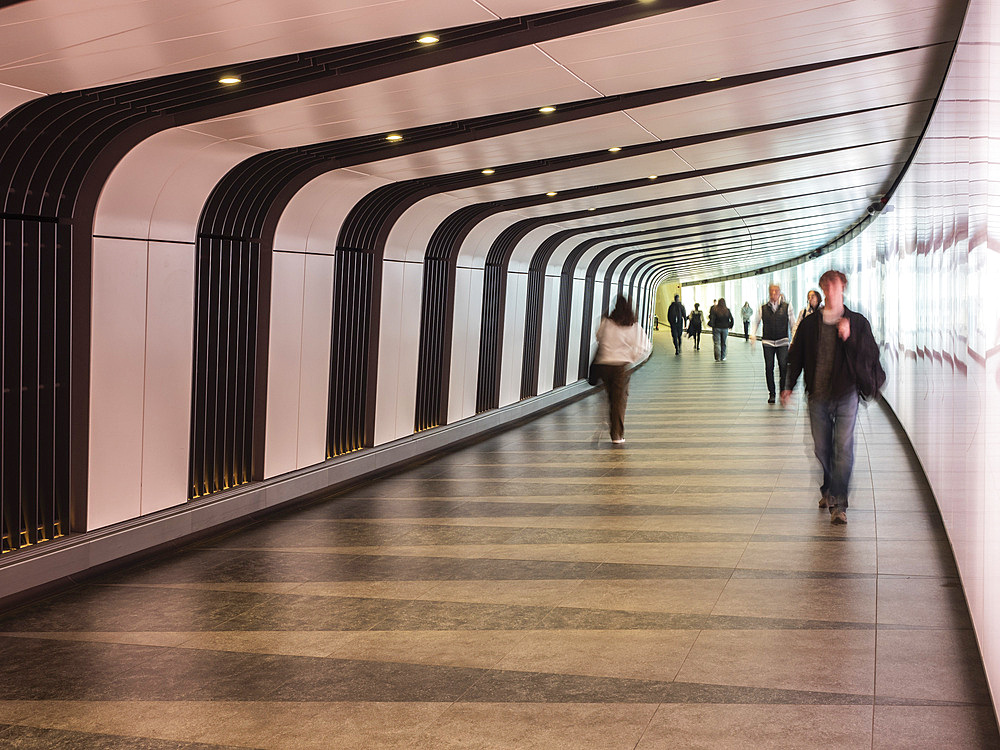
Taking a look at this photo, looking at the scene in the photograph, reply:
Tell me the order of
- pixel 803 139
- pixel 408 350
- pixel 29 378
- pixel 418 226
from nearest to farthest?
1. pixel 29 378
2. pixel 803 139
3. pixel 418 226
4. pixel 408 350

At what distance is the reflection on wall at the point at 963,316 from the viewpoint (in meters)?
4.27

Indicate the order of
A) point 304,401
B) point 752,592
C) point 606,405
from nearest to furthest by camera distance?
point 752,592
point 304,401
point 606,405

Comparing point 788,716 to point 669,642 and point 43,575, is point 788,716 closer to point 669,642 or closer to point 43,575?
point 669,642

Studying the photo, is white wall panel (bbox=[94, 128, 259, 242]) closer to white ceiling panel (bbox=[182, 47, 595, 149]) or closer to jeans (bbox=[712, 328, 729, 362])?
white ceiling panel (bbox=[182, 47, 595, 149])

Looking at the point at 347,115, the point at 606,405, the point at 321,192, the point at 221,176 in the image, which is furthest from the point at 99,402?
the point at 606,405

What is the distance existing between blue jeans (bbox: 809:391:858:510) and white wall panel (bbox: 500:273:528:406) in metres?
8.01

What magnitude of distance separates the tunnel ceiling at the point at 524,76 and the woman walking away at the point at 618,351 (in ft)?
5.70

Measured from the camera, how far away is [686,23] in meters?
5.68

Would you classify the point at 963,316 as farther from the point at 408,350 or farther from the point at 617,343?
the point at 408,350

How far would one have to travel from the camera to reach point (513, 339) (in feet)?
53.5

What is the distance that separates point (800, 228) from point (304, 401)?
57.5 feet

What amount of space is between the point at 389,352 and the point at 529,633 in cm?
655

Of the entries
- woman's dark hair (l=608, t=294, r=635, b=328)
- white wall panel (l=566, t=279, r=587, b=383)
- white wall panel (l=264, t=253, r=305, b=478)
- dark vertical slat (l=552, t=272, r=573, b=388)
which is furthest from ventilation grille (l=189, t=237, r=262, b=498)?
white wall panel (l=566, t=279, r=587, b=383)

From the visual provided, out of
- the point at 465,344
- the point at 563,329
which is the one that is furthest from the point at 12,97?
the point at 563,329
